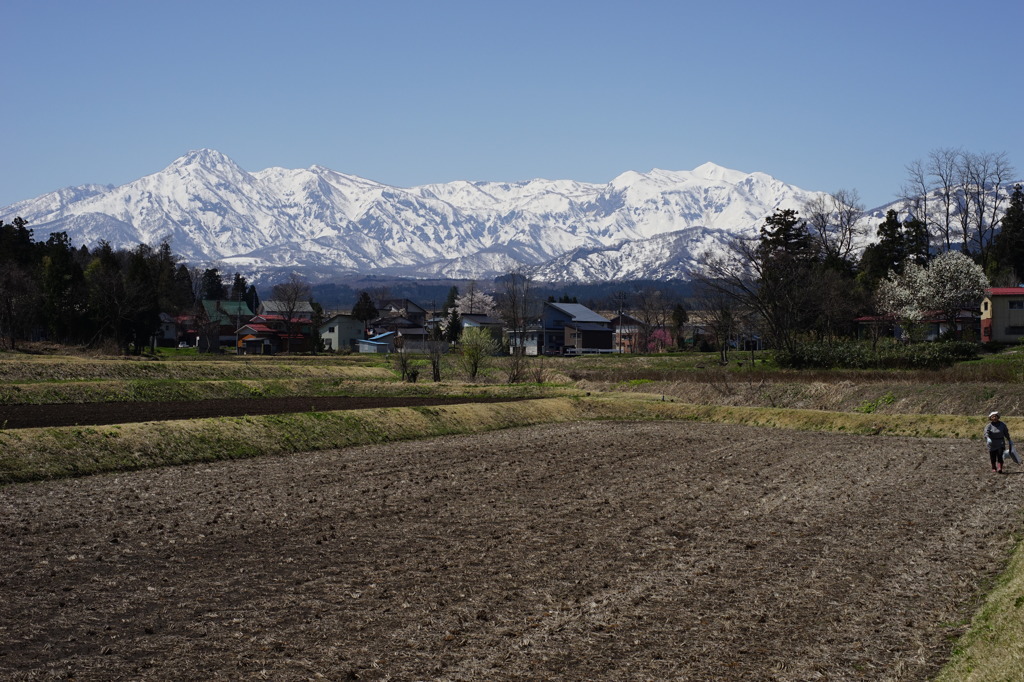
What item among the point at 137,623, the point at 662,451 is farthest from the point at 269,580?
the point at 662,451

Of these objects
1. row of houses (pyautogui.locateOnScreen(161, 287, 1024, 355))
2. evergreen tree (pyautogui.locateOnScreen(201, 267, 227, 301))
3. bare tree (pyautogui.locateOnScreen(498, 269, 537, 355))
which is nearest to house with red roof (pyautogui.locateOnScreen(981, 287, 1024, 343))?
row of houses (pyautogui.locateOnScreen(161, 287, 1024, 355))

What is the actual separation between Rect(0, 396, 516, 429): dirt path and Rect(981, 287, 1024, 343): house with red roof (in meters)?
47.0

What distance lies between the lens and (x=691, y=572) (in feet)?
46.2

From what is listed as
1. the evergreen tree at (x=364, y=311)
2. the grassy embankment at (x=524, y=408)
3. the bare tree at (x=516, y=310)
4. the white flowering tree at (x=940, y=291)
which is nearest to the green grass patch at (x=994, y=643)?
the grassy embankment at (x=524, y=408)

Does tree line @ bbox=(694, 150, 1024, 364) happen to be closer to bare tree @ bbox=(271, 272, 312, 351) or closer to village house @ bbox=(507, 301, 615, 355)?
village house @ bbox=(507, 301, 615, 355)

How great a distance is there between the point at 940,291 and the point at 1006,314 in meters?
8.59

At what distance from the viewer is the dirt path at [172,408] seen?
28.5 metres

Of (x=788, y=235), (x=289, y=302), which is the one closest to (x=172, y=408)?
(x=788, y=235)

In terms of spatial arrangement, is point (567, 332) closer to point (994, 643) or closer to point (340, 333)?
point (340, 333)

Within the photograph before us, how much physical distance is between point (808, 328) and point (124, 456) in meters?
64.3

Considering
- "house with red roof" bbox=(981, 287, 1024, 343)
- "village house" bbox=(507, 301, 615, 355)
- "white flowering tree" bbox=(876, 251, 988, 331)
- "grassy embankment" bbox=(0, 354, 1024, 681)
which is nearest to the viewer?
"grassy embankment" bbox=(0, 354, 1024, 681)

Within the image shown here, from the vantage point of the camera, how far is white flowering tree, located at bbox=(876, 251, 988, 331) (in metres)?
79.0

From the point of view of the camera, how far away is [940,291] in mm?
79750

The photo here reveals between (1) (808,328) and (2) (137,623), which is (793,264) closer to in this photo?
(1) (808,328)
